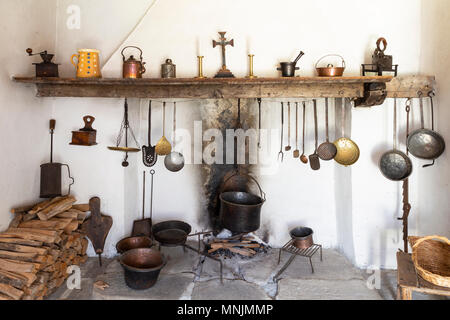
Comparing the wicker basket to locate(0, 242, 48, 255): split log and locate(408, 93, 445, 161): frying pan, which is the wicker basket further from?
locate(0, 242, 48, 255): split log

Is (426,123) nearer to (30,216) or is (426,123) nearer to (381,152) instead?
(381,152)

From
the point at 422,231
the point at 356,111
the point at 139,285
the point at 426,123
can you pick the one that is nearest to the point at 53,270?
the point at 139,285

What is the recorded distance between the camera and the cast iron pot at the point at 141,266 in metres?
2.57

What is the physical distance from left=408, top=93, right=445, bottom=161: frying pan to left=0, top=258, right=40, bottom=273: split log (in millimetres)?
3198

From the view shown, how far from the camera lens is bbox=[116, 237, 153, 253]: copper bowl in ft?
9.96

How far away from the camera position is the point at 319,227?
3.51 meters

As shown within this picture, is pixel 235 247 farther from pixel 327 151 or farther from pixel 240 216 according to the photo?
pixel 327 151

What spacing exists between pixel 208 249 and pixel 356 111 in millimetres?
2004

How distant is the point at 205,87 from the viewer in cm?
283

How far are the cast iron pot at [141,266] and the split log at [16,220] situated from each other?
0.92 m

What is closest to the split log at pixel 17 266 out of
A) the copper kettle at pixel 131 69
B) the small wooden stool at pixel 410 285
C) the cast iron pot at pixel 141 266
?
the cast iron pot at pixel 141 266

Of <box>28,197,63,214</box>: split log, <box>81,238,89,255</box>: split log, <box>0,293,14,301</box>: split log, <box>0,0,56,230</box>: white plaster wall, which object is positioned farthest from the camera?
<box>81,238,89,255</box>: split log

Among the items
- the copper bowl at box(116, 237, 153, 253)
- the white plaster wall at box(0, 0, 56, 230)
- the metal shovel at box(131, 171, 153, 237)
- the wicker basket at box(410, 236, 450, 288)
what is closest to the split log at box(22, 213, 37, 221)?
the white plaster wall at box(0, 0, 56, 230)

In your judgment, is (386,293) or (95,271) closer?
(386,293)
